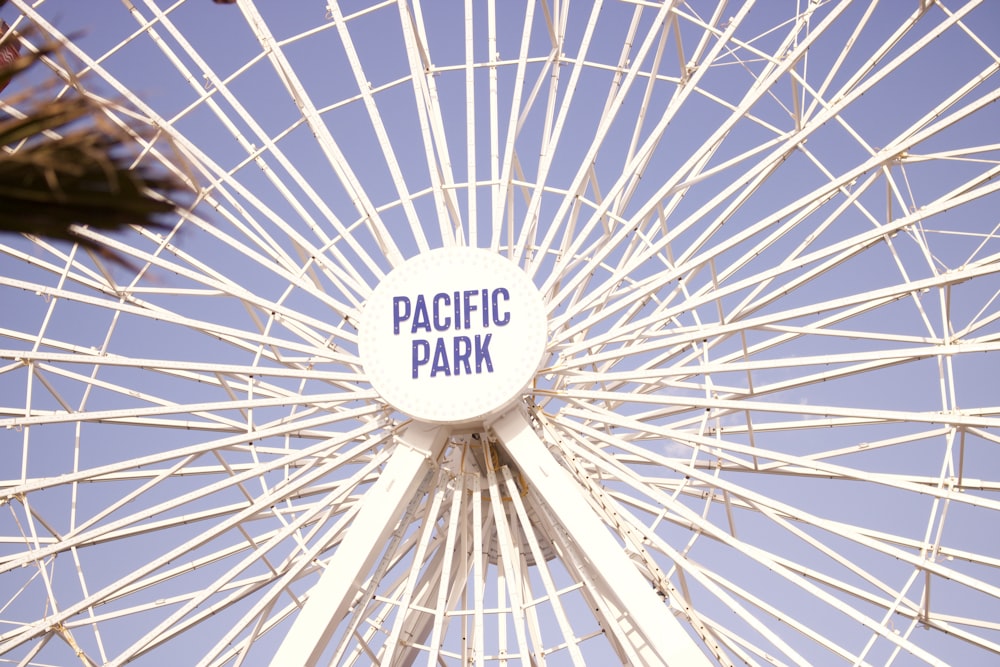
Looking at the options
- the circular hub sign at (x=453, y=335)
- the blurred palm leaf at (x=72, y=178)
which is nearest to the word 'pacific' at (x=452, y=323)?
the circular hub sign at (x=453, y=335)

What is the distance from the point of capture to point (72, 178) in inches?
128

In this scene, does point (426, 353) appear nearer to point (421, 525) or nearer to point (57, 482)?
point (421, 525)

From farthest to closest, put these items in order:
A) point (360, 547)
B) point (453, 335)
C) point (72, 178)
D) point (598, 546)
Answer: point (453, 335)
point (360, 547)
point (598, 546)
point (72, 178)

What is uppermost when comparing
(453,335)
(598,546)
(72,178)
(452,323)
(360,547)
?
(452,323)

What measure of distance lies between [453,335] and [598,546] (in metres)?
3.43

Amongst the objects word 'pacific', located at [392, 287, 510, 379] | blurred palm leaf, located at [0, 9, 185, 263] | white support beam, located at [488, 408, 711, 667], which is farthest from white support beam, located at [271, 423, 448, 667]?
blurred palm leaf, located at [0, 9, 185, 263]

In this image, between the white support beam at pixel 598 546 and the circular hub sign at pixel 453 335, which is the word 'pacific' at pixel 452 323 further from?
the white support beam at pixel 598 546

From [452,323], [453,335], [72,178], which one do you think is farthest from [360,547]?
[72,178]

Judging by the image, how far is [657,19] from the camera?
1862 centimetres

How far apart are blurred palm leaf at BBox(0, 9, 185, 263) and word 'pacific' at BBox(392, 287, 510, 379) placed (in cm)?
1383

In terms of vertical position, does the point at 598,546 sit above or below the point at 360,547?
below

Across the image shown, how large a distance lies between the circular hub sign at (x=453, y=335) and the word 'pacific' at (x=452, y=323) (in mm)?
13

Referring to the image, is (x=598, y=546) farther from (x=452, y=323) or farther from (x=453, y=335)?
(x=452, y=323)

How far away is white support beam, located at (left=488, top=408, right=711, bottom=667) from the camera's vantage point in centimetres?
1582
